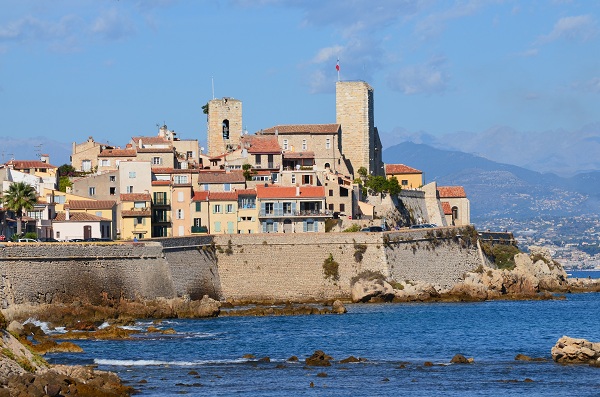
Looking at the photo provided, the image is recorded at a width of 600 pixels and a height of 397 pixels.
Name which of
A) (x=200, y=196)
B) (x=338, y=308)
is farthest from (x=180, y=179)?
(x=338, y=308)

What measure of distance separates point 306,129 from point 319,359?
5265cm

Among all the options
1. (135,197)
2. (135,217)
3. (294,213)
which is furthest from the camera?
(294,213)

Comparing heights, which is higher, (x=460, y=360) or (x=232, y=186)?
(x=232, y=186)

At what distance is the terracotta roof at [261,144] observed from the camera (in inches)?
3981

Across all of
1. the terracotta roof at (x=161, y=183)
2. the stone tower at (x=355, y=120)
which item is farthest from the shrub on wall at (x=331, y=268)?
the stone tower at (x=355, y=120)

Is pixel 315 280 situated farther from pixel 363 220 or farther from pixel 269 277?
pixel 363 220

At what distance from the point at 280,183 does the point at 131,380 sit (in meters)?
48.0

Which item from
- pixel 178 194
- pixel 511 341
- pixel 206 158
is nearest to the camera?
pixel 511 341

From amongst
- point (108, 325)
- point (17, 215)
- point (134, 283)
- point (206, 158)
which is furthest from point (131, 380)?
point (206, 158)

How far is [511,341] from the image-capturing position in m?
64.5

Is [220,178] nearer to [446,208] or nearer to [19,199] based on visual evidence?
[19,199]

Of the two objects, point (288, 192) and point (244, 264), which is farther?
A: point (288, 192)

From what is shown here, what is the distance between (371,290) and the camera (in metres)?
83.4

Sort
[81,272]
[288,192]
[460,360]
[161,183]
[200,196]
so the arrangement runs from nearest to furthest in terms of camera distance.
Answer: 1. [460,360]
2. [81,272]
3. [288,192]
4. [200,196]
5. [161,183]
